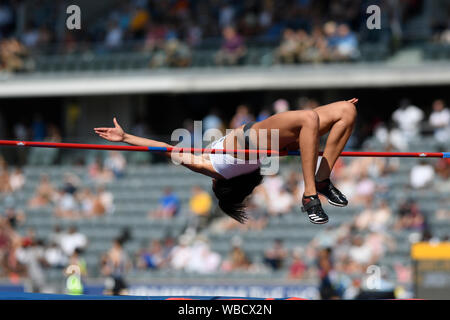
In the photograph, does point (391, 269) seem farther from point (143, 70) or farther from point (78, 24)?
point (78, 24)

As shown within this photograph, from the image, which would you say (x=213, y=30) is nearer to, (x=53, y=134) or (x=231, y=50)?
(x=231, y=50)

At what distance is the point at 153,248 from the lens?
50.6 ft

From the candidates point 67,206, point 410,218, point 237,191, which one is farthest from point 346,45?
point 237,191

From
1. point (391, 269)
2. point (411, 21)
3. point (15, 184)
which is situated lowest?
point (391, 269)

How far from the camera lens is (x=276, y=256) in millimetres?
14367

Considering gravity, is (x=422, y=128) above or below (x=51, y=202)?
above

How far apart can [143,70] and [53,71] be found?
2085 millimetres

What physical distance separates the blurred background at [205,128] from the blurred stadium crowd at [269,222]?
29 mm

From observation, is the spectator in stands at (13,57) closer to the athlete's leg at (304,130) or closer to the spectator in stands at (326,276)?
the spectator in stands at (326,276)

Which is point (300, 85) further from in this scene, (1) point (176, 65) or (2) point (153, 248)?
(2) point (153, 248)
